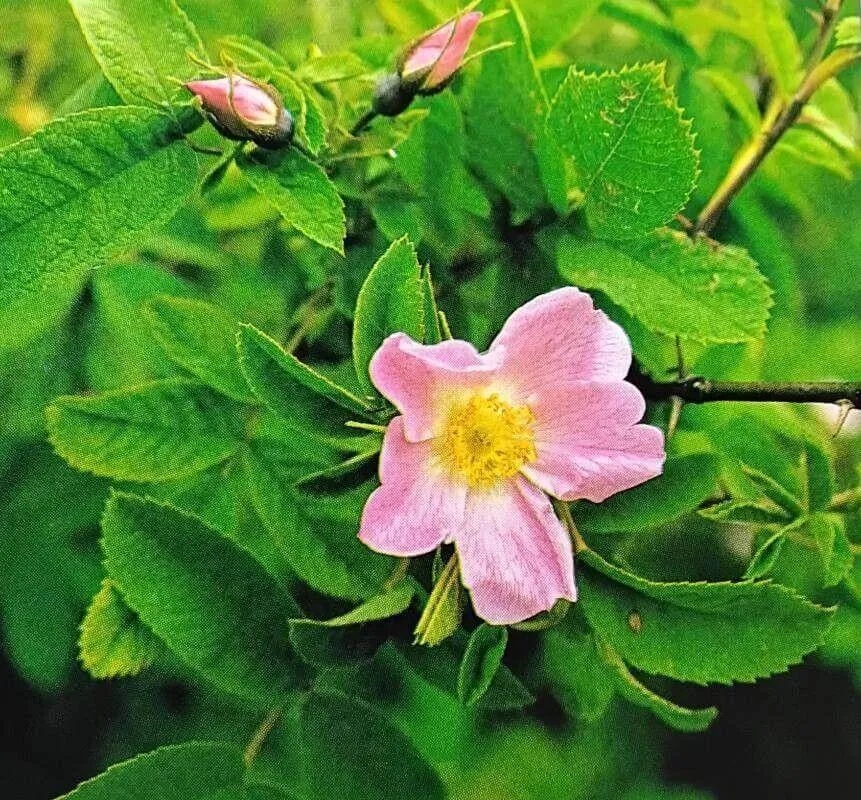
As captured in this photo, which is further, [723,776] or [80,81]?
[723,776]

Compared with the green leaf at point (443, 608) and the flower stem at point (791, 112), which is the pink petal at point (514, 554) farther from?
the flower stem at point (791, 112)

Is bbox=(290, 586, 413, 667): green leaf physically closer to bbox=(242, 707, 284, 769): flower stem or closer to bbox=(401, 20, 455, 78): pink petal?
bbox=(242, 707, 284, 769): flower stem

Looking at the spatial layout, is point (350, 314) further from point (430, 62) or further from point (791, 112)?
point (791, 112)

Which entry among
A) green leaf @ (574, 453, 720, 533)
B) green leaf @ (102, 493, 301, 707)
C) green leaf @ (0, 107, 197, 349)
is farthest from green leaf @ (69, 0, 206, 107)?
green leaf @ (574, 453, 720, 533)

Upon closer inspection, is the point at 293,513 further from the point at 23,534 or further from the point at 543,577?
Result: the point at 23,534

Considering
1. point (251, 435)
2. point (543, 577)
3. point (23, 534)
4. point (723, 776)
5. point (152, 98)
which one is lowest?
point (723, 776)

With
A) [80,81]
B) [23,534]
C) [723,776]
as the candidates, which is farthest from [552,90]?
[723,776]
